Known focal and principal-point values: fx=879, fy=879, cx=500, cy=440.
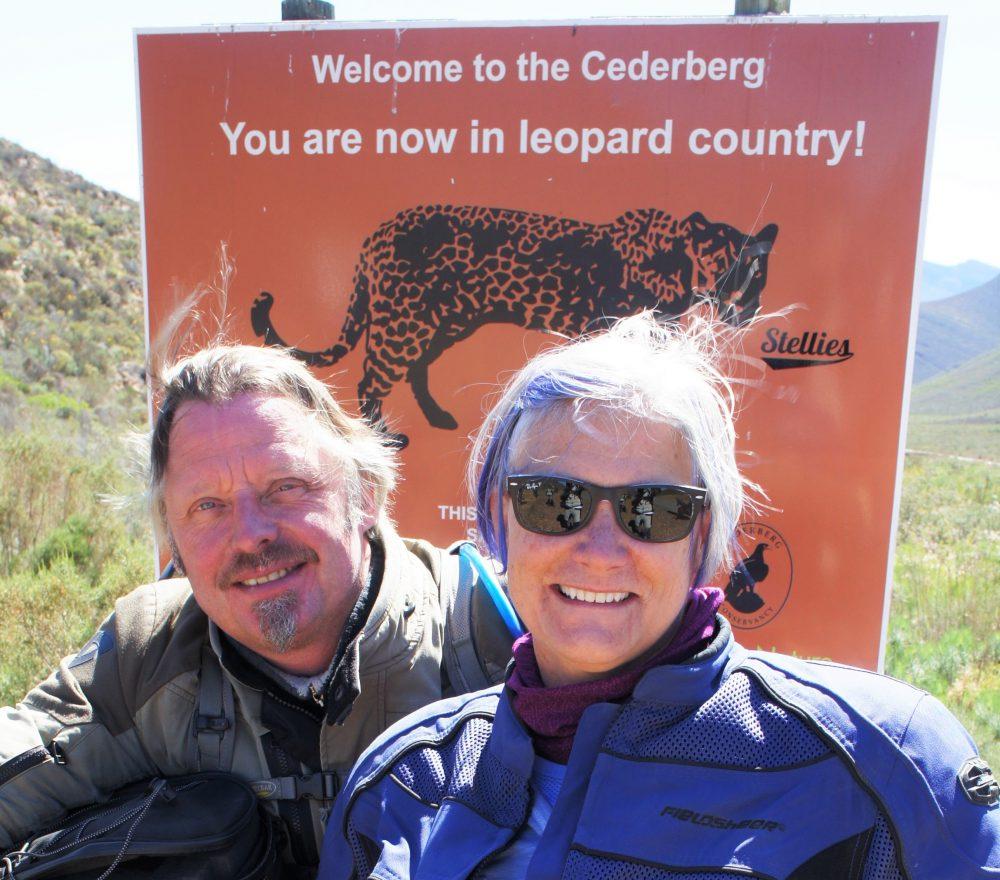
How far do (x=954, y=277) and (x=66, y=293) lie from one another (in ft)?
298

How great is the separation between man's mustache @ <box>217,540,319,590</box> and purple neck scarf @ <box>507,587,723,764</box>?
0.78 m

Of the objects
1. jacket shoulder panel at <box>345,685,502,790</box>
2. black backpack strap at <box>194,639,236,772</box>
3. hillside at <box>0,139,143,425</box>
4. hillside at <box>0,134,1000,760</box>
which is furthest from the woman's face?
hillside at <box>0,139,143,425</box>

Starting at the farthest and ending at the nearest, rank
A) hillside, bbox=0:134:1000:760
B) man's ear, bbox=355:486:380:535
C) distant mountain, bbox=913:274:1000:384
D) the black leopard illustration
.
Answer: distant mountain, bbox=913:274:1000:384, hillside, bbox=0:134:1000:760, the black leopard illustration, man's ear, bbox=355:486:380:535

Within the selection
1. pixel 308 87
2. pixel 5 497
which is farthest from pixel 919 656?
pixel 5 497

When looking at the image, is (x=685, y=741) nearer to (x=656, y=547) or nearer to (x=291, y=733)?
(x=656, y=547)

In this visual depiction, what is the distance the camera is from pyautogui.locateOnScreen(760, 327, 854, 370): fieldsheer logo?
318 centimetres

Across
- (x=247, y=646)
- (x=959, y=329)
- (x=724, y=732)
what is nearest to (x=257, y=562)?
(x=247, y=646)

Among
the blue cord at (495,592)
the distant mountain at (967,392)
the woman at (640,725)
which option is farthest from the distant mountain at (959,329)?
the woman at (640,725)

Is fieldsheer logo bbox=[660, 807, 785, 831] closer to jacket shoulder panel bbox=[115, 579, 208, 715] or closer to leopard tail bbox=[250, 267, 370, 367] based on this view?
jacket shoulder panel bbox=[115, 579, 208, 715]

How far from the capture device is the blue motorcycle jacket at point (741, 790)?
4.30ft

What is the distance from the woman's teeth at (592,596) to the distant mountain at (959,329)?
59.1 meters

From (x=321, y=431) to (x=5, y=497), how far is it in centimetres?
508

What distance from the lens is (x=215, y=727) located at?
2.22 m

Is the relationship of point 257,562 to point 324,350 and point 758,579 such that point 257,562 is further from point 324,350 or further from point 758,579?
point 758,579
